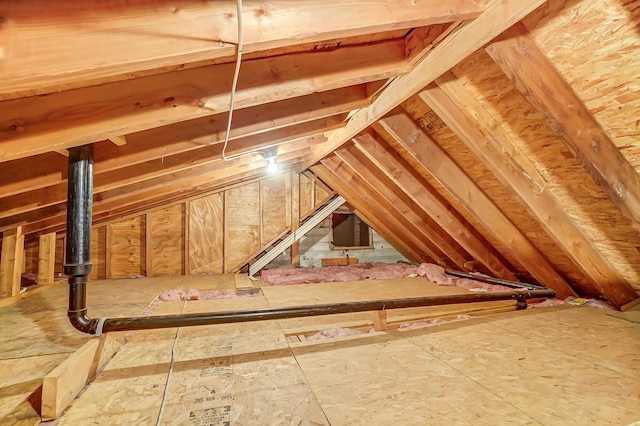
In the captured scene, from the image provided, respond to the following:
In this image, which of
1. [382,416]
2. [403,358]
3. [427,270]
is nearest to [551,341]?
[403,358]

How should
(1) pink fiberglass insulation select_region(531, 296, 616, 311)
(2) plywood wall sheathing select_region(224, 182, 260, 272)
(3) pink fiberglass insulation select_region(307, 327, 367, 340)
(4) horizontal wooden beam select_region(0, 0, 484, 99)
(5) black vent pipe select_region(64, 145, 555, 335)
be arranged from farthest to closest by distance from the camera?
(2) plywood wall sheathing select_region(224, 182, 260, 272) → (1) pink fiberglass insulation select_region(531, 296, 616, 311) → (3) pink fiberglass insulation select_region(307, 327, 367, 340) → (5) black vent pipe select_region(64, 145, 555, 335) → (4) horizontal wooden beam select_region(0, 0, 484, 99)

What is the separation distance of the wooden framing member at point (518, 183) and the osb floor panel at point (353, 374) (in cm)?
38

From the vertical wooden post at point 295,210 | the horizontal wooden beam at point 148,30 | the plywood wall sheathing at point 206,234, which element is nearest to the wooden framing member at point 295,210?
the vertical wooden post at point 295,210

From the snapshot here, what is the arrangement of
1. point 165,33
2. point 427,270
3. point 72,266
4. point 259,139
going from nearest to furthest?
point 165,33 < point 72,266 < point 259,139 < point 427,270

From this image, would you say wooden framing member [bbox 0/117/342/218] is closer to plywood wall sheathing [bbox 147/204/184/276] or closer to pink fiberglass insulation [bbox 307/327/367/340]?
pink fiberglass insulation [bbox 307/327/367/340]

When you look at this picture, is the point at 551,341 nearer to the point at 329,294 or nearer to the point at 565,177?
the point at 565,177

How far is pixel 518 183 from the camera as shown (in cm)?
208

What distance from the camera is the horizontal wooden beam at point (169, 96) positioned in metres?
1.13

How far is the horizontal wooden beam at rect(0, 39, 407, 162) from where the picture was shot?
1.13 m

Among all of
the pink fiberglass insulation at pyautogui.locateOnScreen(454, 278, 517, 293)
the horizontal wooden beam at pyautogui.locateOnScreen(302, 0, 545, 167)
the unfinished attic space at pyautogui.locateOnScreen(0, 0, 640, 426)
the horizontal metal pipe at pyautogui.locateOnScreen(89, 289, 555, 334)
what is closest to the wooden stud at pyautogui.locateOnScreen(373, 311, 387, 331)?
the unfinished attic space at pyautogui.locateOnScreen(0, 0, 640, 426)

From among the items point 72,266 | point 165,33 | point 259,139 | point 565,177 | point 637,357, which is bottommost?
point 637,357

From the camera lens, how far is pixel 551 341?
6.63ft

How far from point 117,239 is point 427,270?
470 centimetres

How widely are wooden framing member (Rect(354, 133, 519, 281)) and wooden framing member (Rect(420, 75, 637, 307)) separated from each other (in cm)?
95
